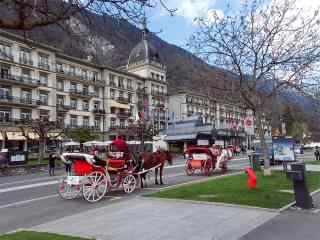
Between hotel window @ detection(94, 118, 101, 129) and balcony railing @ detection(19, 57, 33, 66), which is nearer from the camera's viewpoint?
balcony railing @ detection(19, 57, 33, 66)

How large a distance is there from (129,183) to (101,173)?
1757 millimetres

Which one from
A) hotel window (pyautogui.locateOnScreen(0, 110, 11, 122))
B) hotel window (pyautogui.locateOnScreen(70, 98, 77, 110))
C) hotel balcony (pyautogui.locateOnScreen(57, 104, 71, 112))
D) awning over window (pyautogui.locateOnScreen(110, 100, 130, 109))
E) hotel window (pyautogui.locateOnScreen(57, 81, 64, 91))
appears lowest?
hotel window (pyautogui.locateOnScreen(0, 110, 11, 122))

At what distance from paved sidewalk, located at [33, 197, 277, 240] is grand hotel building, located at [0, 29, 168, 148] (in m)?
35.3

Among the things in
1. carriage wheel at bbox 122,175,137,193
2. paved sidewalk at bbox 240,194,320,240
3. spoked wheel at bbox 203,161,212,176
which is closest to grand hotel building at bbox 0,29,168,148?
spoked wheel at bbox 203,161,212,176

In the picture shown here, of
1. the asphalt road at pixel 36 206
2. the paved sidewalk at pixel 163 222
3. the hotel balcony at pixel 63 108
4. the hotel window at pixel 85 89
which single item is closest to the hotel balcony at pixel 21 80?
the hotel balcony at pixel 63 108

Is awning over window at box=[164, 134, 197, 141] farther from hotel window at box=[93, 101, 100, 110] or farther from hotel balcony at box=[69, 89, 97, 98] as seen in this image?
hotel balcony at box=[69, 89, 97, 98]

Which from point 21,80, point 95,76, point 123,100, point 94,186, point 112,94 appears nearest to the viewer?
point 94,186

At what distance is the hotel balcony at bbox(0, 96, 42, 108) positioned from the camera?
5797 cm

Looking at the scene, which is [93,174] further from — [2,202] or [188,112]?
[188,112]

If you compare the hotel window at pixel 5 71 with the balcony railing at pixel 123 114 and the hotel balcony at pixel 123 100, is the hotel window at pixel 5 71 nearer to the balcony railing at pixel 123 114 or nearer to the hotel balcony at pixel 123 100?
the hotel balcony at pixel 123 100

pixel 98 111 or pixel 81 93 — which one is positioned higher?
pixel 81 93

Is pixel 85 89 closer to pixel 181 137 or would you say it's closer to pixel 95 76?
pixel 95 76

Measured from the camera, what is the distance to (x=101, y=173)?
13.1 m

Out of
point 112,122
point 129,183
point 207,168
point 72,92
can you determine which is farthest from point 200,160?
point 112,122
